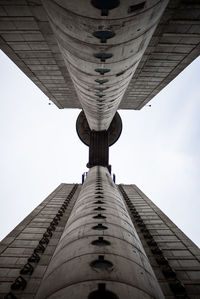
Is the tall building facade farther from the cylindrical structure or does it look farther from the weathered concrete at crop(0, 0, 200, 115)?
the weathered concrete at crop(0, 0, 200, 115)

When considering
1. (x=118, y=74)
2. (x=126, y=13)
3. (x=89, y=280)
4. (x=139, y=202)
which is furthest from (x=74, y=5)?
(x=139, y=202)

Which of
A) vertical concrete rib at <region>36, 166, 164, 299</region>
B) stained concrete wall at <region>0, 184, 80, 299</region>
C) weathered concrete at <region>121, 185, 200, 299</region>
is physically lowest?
weathered concrete at <region>121, 185, 200, 299</region>

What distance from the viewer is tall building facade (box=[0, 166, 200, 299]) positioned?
5.11 m

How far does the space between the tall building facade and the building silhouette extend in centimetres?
4

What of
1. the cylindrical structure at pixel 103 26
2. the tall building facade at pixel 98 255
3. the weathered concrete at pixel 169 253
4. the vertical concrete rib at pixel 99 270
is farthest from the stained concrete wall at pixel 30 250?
the cylindrical structure at pixel 103 26

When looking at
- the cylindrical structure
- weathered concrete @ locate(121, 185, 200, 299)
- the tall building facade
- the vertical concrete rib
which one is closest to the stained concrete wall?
the tall building facade

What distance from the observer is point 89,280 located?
16.1 feet

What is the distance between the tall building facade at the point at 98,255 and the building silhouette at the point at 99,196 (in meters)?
0.04

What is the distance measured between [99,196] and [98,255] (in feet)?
27.1

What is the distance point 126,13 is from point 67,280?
6048 mm

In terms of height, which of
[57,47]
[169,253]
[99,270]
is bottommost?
[169,253]

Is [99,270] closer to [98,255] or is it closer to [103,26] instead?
[98,255]

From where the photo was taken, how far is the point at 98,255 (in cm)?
621

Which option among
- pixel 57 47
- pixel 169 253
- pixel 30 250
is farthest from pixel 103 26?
pixel 169 253
